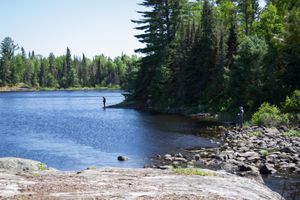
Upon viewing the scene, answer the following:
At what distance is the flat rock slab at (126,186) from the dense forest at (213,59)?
2157 cm

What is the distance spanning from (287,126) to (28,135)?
21.6 meters

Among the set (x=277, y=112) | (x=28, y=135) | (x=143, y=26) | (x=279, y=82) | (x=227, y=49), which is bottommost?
(x=28, y=135)

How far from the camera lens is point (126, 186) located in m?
11.7

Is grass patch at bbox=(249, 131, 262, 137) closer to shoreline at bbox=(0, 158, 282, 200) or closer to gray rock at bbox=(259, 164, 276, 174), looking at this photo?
gray rock at bbox=(259, 164, 276, 174)

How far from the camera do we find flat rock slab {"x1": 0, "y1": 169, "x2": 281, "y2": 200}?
10730 mm

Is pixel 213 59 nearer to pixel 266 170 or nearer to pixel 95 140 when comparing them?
pixel 95 140

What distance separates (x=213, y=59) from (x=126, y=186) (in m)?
42.3

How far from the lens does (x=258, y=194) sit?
12.1m

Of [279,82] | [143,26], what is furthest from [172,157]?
[143,26]

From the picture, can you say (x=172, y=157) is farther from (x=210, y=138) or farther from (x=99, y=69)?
(x=99, y=69)

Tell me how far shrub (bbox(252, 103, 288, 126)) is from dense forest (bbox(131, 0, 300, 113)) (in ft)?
12.7

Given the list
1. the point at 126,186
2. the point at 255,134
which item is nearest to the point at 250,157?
the point at 255,134

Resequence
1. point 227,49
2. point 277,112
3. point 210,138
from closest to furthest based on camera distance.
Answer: point 210,138 < point 277,112 < point 227,49

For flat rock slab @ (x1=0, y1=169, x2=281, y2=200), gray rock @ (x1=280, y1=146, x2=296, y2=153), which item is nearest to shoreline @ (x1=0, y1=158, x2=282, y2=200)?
flat rock slab @ (x1=0, y1=169, x2=281, y2=200)
